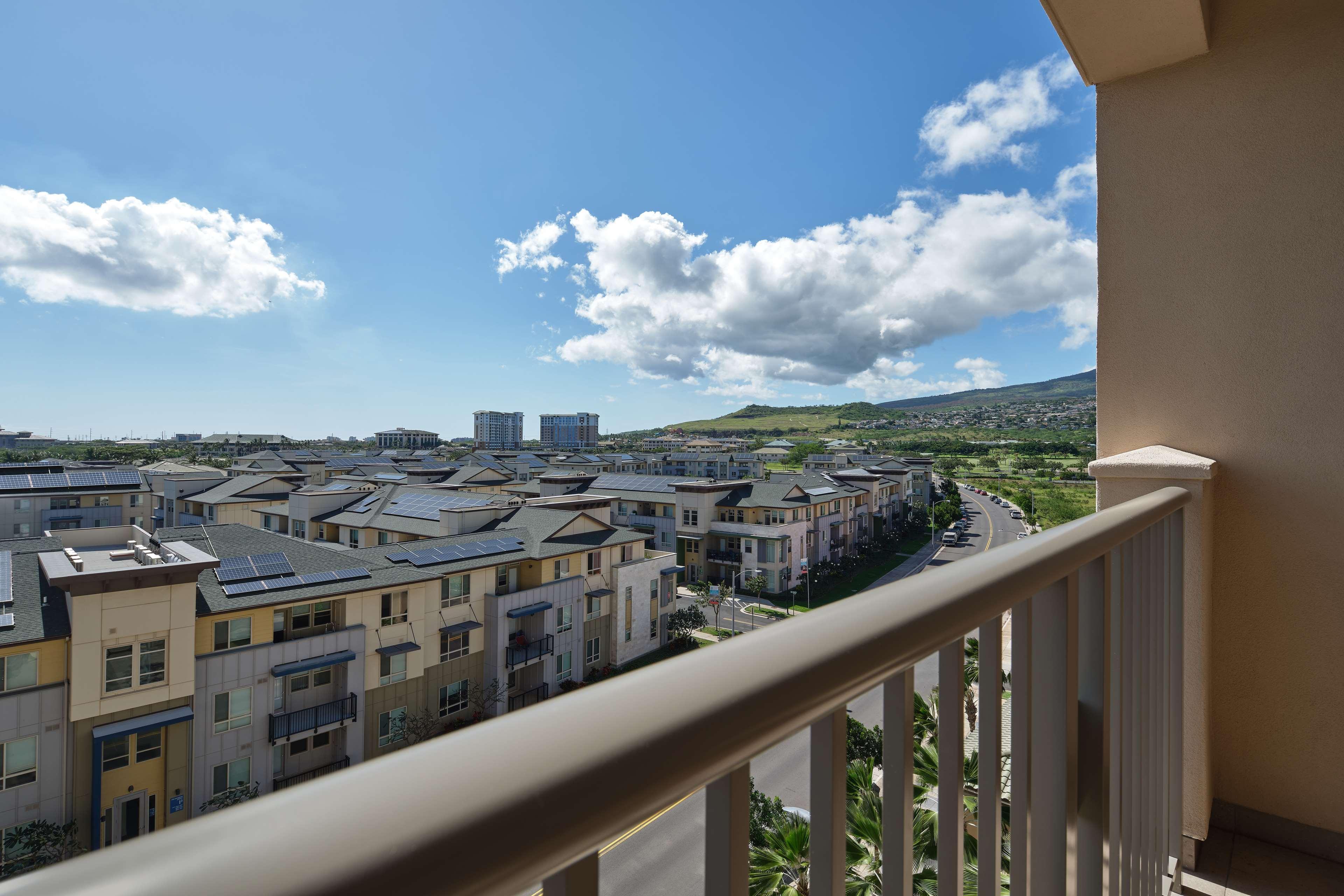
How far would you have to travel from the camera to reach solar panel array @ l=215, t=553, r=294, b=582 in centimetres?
999

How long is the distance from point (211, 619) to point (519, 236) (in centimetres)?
2787

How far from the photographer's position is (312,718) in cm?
1005

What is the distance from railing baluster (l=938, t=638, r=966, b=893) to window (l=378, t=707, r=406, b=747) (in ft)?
42.0

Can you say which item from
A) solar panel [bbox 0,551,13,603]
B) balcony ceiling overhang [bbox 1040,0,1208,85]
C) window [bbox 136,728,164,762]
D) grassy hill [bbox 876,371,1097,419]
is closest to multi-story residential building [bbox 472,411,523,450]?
grassy hill [bbox 876,371,1097,419]

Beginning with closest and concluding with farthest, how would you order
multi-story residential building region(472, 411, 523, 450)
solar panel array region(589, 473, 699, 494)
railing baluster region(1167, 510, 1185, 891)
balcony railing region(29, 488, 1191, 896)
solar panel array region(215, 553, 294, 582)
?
1. balcony railing region(29, 488, 1191, 896)
2. railing baluster region(1167, 510, 1185, 891)
3. solar panel array region(215, 553, 294, 582)
4. solar panel array region(589, 473, 699, 494)
5. multi-story residential building region(472, 411, 523, 450)

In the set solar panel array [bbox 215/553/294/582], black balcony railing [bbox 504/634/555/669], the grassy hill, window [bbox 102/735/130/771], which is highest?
the grassy hill

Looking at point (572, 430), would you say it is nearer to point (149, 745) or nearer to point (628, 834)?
point (149, 745)

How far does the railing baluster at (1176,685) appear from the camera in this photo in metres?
1.53

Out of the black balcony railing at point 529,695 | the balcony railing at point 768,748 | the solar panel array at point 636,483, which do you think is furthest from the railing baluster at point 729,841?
the solar panel array at point 636,483

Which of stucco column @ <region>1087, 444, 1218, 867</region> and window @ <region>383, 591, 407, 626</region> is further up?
stucco column @ <region>1087, 444, 1218, 867</region>

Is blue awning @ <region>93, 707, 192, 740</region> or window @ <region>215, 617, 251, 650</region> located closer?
blue awning @ <region>93, 707, 192, 740</region>

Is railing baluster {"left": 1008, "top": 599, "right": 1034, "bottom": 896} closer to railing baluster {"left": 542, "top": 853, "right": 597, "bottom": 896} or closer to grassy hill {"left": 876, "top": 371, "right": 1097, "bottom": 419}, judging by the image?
railing baluster {"left": 542, "top": 853, "right": 597, "bottom": 896}

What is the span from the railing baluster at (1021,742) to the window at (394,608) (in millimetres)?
11874

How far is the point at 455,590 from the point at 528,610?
1.72 meters
